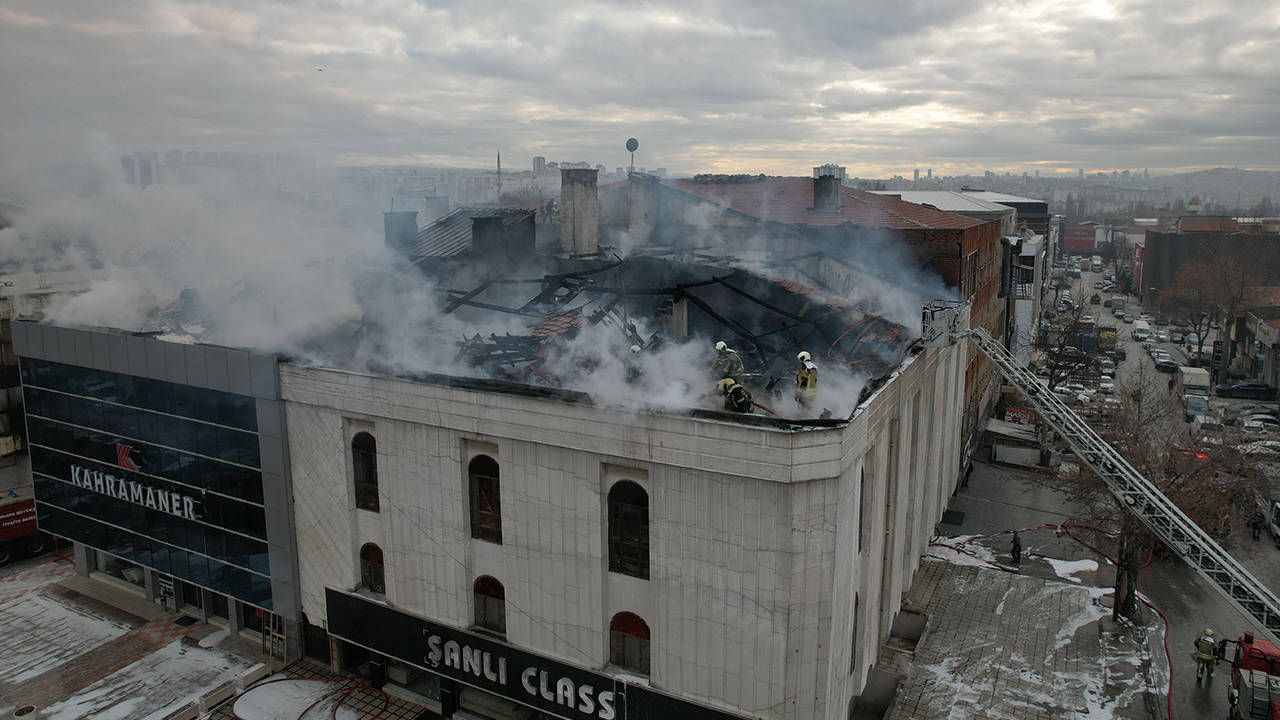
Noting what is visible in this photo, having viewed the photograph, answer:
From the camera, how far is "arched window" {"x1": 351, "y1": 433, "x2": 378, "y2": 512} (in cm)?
1599

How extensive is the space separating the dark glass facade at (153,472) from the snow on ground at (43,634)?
1.80m

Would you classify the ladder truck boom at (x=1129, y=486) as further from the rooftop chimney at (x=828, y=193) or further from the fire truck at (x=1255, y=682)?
the rooftop chimney at (x=828, y=193)

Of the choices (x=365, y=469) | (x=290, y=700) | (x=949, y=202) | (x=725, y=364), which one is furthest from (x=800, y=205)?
(x=290, y=700)

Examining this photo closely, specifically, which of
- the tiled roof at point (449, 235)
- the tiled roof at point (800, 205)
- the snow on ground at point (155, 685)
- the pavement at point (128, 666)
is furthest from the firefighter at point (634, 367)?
the tiled roof at point (800, 205)

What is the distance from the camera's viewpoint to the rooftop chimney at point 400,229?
24.6 meters

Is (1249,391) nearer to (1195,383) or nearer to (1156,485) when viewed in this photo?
(1195,383)

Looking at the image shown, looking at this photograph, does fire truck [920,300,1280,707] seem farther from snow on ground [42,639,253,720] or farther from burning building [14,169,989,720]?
snow on ground [42,639,253,720]

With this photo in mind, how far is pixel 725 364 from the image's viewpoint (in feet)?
47.5

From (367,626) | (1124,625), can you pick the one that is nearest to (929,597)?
(1124,625)

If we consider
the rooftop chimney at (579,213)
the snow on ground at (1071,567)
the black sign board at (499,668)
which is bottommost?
the snow on ground at (1071,567)

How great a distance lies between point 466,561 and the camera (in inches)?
580

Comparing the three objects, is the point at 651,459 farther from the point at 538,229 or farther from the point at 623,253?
the point at 538,229

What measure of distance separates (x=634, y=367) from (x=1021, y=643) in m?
10.5

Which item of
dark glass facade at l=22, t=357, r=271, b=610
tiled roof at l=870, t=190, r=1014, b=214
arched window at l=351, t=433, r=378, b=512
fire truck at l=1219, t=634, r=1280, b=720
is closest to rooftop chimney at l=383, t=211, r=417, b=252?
dark glass facade at l=22, t=357, r=271, b=610
